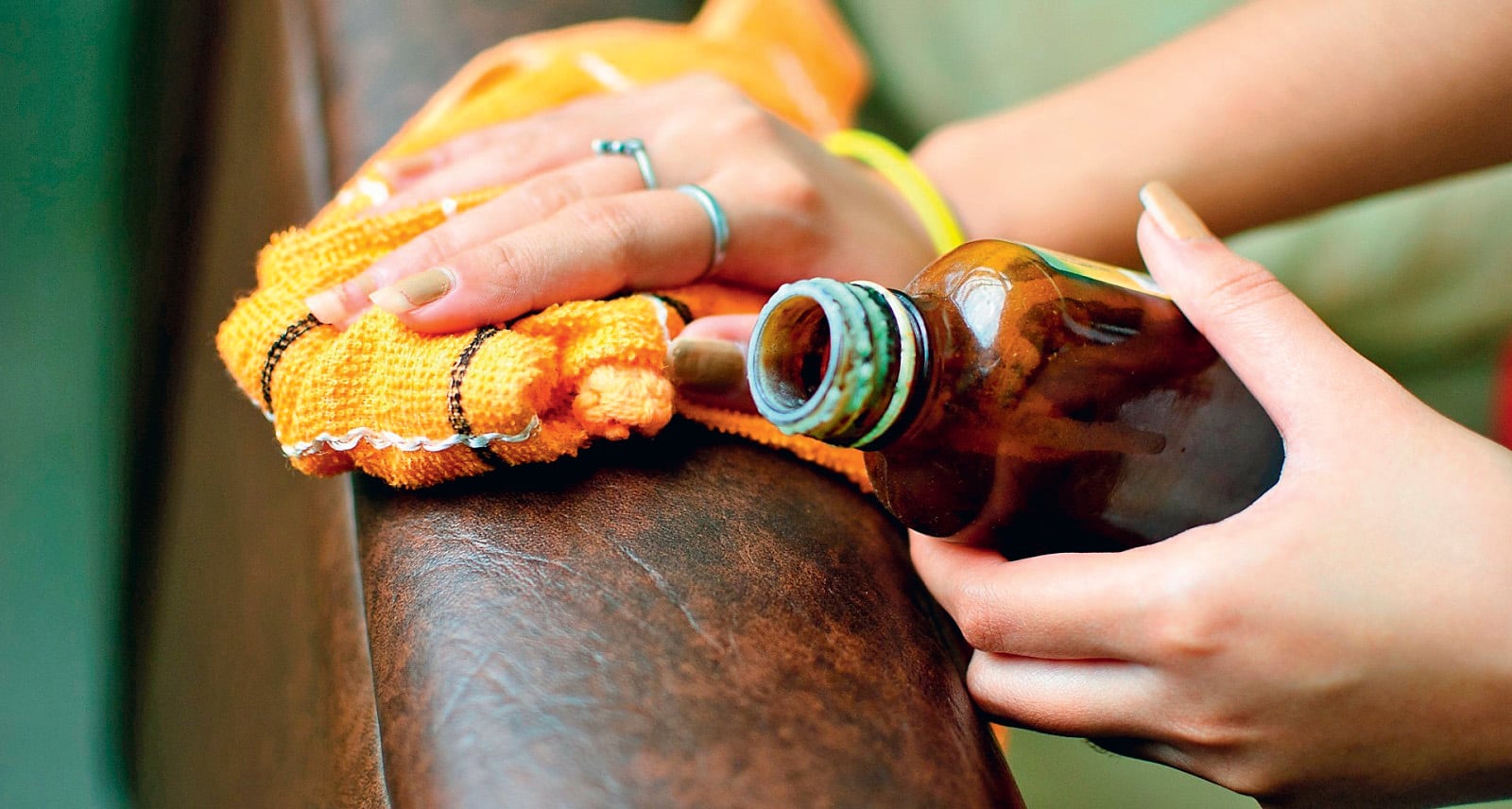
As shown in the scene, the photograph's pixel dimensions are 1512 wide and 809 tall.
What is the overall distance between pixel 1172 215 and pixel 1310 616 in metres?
0.21

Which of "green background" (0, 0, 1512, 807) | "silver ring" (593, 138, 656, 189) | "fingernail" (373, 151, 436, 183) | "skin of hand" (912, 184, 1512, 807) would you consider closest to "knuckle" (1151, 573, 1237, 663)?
"skin of hand" (912, 184, 1512, 807)

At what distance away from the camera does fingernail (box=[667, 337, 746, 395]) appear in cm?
48

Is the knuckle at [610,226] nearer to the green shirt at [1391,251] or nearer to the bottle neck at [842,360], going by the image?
the bottle neck at [842,360]

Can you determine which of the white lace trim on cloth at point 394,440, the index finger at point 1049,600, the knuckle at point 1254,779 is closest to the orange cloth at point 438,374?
the white lace trim on cloth at point 394,440

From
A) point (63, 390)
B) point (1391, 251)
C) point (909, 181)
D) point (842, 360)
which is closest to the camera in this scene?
point (842, 360)

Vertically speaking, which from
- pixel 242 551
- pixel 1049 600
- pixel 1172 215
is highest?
pixel 1172 215

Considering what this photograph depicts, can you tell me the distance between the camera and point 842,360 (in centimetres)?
35

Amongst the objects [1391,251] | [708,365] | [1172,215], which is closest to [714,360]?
[708,365]

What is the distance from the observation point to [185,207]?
0.95 meters

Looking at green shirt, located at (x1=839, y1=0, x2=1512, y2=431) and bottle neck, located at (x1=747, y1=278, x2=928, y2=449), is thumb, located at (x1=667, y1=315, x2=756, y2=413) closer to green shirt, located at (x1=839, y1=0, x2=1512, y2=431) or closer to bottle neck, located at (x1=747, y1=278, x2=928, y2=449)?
bottle neck, located at (x1=747, y1=278, x2=928, y2=449)

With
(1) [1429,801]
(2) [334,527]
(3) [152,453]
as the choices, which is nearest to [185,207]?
(3) [152,453]

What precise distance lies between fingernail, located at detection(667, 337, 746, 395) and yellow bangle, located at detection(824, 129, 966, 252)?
0.75 ft

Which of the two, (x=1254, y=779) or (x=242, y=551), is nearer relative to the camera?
(x=1254, y=779)

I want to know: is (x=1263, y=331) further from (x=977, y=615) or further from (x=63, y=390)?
(x=63, y=390)
